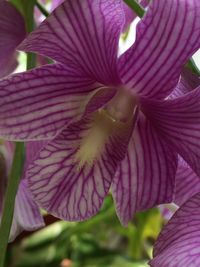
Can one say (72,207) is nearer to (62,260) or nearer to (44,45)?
(44,45)

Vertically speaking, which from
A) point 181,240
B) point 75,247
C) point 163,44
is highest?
point 163,44

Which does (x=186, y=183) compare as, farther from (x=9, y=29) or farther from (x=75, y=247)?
(x=75, y=247)

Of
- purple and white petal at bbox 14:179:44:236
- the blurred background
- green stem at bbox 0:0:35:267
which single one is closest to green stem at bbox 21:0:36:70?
green stem at bbox 0:0:35:267

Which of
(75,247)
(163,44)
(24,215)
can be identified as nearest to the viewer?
(163,44)

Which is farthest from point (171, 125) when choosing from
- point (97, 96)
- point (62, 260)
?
point (62, 260)

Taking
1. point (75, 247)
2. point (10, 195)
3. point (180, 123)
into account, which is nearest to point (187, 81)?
point (180, 123)

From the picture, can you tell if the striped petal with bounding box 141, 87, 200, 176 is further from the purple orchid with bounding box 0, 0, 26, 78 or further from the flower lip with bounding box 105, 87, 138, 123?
the purple orchid with bounding box 0, 0, 26, 78

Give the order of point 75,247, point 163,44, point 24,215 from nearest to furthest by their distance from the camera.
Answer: point 163,44 → point 24,215 → point 75,247

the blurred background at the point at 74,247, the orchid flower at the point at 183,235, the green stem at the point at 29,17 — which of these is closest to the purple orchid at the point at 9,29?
the green stem at the point at 29,17
